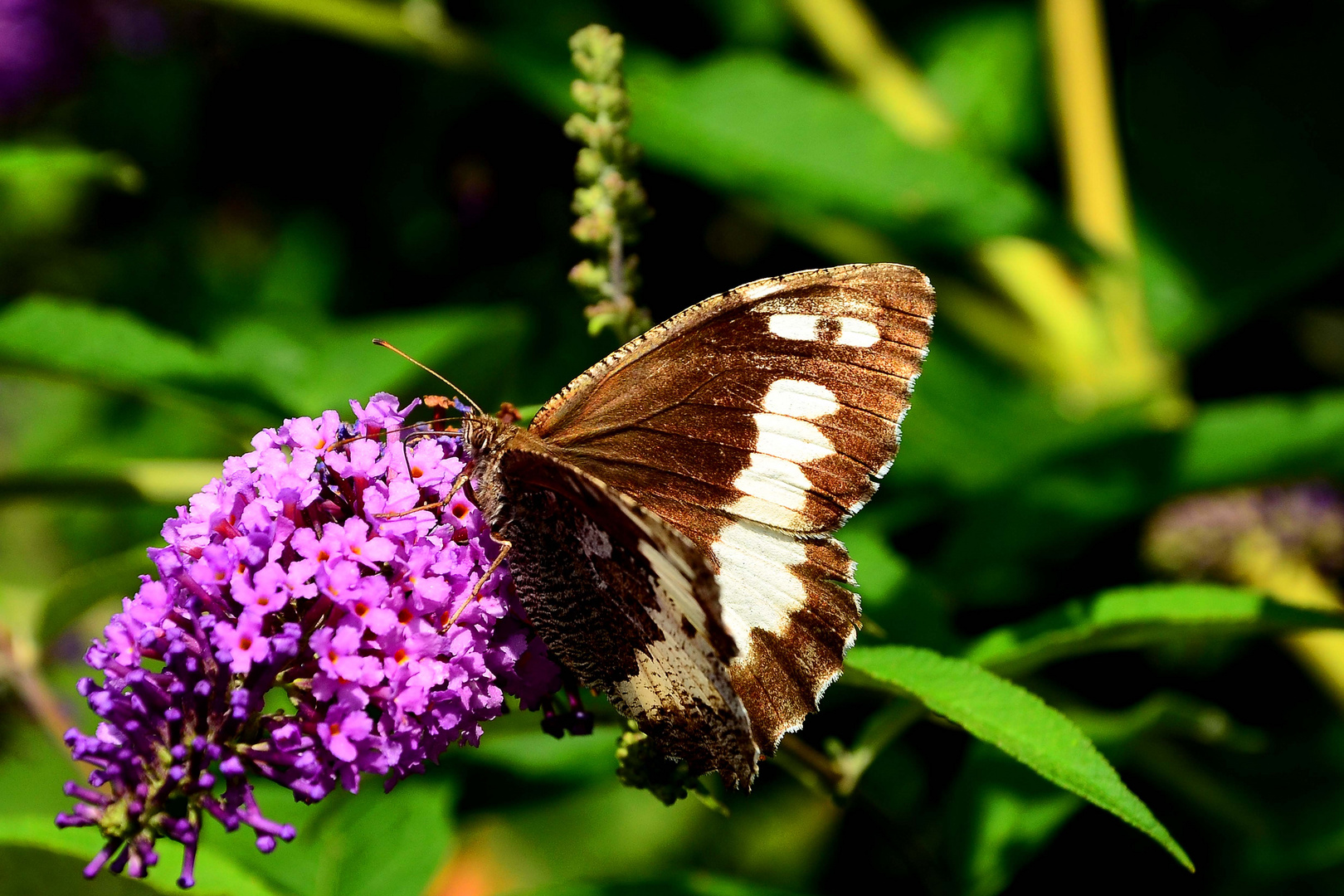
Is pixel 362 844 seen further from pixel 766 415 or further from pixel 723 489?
pixel 766 415

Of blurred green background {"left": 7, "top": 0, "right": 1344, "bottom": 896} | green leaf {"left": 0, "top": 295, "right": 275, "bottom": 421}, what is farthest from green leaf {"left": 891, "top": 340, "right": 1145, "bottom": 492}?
green leaf {"left": 0, "top": 295, "right": 275, "bottom": 421}

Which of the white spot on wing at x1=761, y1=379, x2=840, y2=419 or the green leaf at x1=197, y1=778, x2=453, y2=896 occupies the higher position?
the white spot on wing at x1=761, y1=379, x2=840, y2=419

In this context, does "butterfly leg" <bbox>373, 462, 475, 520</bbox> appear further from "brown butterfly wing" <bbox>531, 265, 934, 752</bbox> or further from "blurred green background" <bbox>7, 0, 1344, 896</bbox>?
"blurred green background" <bbox>7, 0, 1344, 896</bbox>

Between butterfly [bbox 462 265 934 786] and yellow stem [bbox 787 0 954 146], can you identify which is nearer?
butterfly [bbox 462 265 934 786]

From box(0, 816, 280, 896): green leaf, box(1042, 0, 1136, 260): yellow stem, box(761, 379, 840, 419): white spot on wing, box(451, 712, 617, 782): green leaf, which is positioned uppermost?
box(1042, 0, 1136, 260): yellow stem

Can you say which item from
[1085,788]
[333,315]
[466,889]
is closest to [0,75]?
[333,315]

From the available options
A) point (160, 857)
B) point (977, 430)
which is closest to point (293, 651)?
point (160, 857)

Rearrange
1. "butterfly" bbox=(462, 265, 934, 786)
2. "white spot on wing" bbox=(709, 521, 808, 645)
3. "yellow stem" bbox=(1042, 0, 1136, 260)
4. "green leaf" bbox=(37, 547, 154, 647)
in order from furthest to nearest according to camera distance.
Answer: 1. "yellow stem" bbox=(1042, 0, 1136, 260)
2. "green leaf" bbox=(37, 547, 154, 647)
3. "white spot on wing" bbox=(709, 521, 808, 645)
4. "butterfly" bbox=(462, 265, 934, 786)
